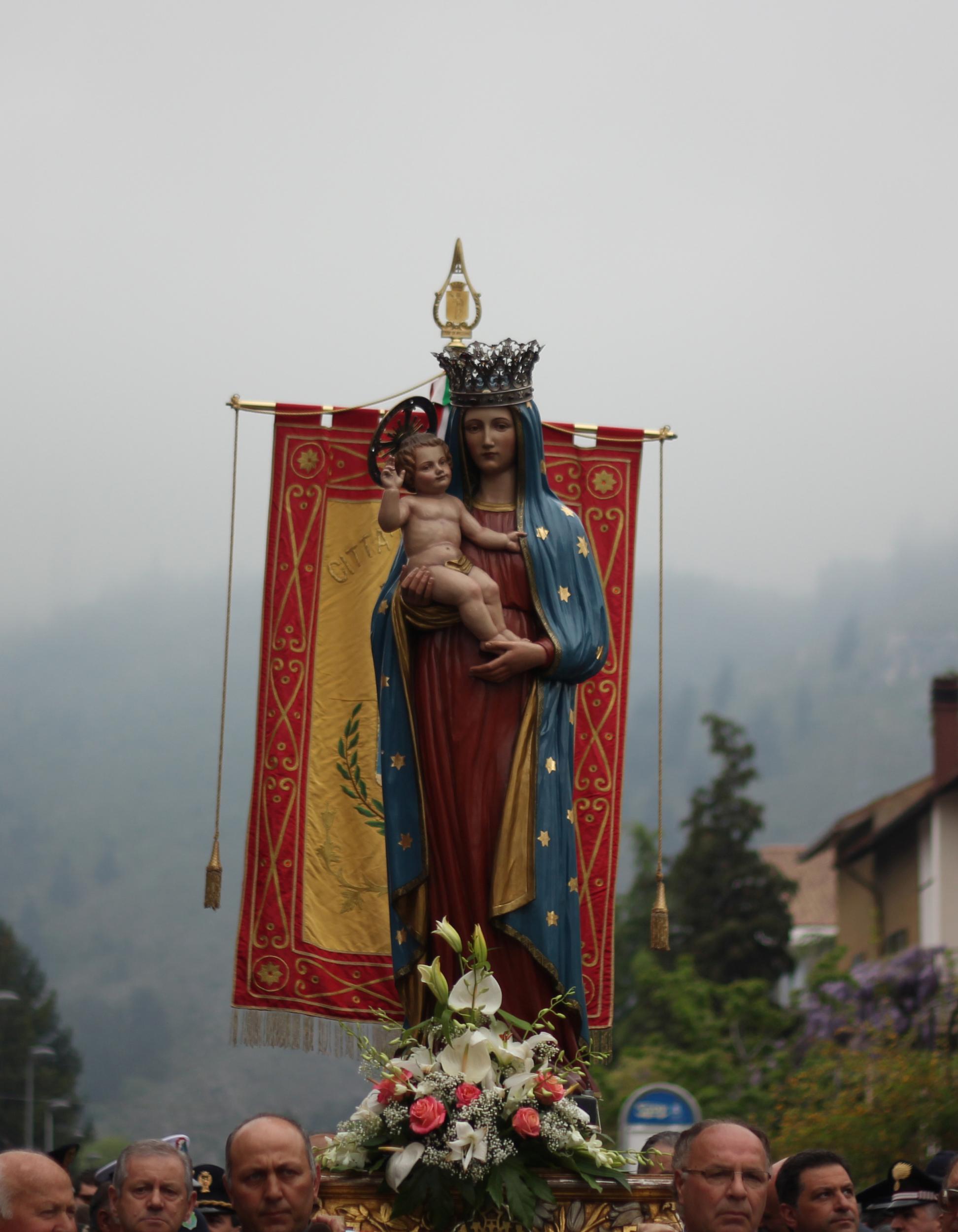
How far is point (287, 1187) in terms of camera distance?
303 inches

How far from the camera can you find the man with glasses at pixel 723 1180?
7.61 meters

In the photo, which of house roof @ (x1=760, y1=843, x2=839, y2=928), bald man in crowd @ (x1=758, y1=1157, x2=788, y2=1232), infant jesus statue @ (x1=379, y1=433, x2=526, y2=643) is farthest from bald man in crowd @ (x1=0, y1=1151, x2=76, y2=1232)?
house roof @ (x1=760, y1=843, x2=839, y2=928)

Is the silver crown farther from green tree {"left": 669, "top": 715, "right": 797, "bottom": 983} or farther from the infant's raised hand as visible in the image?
green tree {"left": 669, "top": 715, "right": 797, "bottom": 983}

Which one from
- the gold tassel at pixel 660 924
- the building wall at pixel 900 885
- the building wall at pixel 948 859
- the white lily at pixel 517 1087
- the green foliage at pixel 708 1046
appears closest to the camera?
the white lily at pixel 517 1087

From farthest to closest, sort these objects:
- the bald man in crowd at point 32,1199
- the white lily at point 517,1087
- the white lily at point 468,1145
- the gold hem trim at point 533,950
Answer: the gold hem trim at point 533,950
the white lily at point 517,1087
the white lily at point 468,1145
the bald man in crowd at point 32,1199

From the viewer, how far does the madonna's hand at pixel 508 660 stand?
10.6 metres

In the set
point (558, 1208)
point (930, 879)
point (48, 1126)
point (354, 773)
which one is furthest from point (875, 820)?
point (558, 1208)

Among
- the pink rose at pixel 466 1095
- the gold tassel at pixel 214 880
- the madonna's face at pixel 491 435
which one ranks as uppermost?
the madonna's face at pixel 491 435

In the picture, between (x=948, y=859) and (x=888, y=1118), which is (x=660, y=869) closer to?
(x=888, y=1118)

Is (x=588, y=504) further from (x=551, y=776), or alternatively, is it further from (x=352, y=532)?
(x=551, y=776)

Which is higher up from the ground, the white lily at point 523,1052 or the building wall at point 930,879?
the building wall at point 930,879

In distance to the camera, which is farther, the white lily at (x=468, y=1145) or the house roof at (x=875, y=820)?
the house roof at (x=875, y=820)

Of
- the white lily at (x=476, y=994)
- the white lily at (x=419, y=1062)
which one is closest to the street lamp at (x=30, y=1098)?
the white lily at (x=419, y=1062)

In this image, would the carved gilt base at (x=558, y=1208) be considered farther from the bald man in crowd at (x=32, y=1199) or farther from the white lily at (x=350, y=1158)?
the bald man in crowd at (x=32, y=1199)
